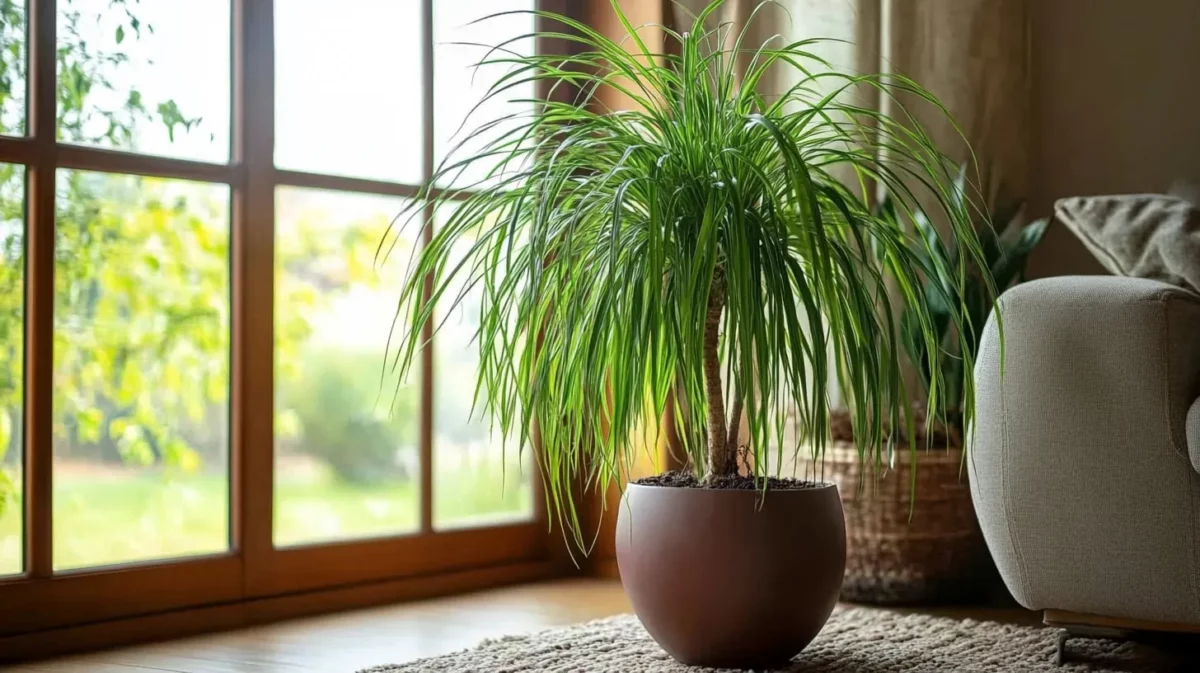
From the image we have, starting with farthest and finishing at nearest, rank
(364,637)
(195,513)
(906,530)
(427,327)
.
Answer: (427,327), (906,530), (195,513), (364,637)

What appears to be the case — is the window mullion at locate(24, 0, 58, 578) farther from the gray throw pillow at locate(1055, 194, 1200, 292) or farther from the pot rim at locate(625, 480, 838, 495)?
the gray throw pillow at locate(1055, 194, 1200, 292)

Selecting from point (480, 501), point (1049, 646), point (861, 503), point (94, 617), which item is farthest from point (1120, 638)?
point (94, 617)

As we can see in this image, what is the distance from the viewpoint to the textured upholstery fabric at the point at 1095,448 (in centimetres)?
180

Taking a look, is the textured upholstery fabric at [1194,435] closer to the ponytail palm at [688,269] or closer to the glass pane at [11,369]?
the ponytail palm at [688,269]

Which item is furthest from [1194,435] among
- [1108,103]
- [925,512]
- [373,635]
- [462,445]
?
[462,445]

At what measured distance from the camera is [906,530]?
103 inches

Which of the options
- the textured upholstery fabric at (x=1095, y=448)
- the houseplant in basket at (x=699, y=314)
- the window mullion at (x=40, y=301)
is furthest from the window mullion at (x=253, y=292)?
the textured upholstery fabric at (x=1095, y=448)

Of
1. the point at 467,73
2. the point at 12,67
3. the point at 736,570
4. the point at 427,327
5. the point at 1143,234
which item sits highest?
the point at 467,73

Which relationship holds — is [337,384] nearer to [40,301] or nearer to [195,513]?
[195,513]

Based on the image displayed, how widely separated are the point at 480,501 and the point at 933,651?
1240 millimetres

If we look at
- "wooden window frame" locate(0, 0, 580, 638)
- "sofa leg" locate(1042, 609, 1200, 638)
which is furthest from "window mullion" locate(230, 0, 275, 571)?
"sofa leg" locate(1042, 609, 1200, 638)

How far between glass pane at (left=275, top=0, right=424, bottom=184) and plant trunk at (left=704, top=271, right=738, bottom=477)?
108cm

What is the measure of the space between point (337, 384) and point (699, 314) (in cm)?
126

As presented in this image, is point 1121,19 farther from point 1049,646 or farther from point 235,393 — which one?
point 235,393
